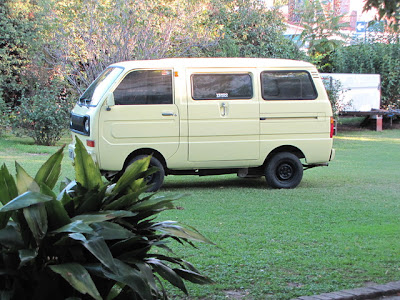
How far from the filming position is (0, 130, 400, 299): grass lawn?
5.19m

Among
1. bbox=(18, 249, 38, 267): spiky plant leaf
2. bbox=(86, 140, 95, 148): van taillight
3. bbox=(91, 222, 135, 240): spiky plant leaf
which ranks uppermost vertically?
bbox=(91, 222, 135, 240): spiky plant leaf

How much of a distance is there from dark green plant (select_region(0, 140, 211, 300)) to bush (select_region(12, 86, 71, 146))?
14.8 meters

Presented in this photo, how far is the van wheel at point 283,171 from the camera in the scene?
1088 centimetres

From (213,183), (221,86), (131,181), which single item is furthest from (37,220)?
(213,183)

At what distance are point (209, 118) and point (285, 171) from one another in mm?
1850

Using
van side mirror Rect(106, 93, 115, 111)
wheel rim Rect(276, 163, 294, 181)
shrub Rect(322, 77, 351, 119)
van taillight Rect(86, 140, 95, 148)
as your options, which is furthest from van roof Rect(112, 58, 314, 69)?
shrub Rect(322, 77, 351, 119)

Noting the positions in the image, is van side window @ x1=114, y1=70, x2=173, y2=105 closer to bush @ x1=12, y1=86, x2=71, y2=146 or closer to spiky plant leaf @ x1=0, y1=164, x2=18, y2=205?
spiky plant leaf @ x1=0, y1=164, x2=18, y2=205

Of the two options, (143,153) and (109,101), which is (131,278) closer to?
(109,101)

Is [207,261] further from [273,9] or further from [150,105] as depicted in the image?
A: [273,9]

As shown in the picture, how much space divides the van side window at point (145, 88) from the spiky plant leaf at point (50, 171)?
6284 mm

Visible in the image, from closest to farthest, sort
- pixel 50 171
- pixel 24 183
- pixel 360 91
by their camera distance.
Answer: pixel 24 183
pixel 50 171
pixel 360 91

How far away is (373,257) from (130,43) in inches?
487

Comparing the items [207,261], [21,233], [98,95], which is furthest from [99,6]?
[21,233]

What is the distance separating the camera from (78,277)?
3105 millimetres
